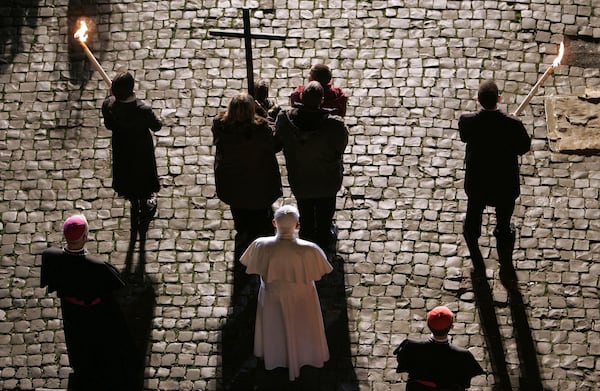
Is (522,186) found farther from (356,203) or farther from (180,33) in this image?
(180,33)

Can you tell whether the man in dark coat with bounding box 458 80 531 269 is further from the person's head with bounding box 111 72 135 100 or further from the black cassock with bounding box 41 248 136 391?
the black cassock with bounding box 41 248 136 391

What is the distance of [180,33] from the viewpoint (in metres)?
12.7

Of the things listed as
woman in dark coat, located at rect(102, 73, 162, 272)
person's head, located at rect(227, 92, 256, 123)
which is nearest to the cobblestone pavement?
woman in dark coat, located at rect(102, 73, 162, 272)

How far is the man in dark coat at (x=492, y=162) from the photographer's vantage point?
383 inches

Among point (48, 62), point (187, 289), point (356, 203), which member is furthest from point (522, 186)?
point (48, 62)

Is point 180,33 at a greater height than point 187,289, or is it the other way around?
point 180,33

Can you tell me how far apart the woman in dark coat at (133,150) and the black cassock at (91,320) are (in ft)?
4.44

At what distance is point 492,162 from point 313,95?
185 cm

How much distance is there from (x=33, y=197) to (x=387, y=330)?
4.04 meters

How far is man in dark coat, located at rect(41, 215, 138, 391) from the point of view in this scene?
8852 millimetres

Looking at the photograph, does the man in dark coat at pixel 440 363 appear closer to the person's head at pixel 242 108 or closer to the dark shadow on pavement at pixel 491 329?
the dark shadow on pavement at pixel 491 329

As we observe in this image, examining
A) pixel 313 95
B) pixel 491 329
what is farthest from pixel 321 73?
pixel 491 329

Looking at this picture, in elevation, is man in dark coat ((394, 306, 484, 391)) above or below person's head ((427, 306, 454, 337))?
below

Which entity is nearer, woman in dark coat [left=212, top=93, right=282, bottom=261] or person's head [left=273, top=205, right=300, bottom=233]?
person's head [left=273, top=205, right=300, bottom=233]
